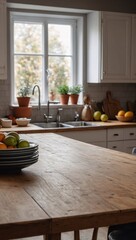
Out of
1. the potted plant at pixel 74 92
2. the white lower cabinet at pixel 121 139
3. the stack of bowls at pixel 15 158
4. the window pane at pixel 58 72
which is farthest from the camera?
the window pane at pixel 58 72

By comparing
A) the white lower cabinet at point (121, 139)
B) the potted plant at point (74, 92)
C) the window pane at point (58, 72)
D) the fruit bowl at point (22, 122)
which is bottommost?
the white lower cabinet at point (121, 139)

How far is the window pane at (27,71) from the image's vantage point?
500 cm

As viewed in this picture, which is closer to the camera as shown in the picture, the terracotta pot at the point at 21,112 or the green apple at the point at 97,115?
the terracotta pot at the point at 21,112

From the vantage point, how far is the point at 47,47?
511 cm

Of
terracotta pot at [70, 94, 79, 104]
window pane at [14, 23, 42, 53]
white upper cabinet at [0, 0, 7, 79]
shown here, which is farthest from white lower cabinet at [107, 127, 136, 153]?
window pane at [14, 23, 42, 53]

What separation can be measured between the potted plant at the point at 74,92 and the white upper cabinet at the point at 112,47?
0.64 feet

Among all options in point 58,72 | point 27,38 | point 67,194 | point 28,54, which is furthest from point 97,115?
point 67,194

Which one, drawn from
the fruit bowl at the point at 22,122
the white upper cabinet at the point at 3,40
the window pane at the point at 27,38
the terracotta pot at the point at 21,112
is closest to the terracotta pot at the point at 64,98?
the terracotta pot at the point at 21,112

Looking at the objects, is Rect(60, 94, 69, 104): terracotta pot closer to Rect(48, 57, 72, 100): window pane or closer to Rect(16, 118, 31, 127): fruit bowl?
Rect(48, 57, 72, 100): window pane

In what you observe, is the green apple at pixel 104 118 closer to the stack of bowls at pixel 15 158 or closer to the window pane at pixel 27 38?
the window pane at pixel 27 38

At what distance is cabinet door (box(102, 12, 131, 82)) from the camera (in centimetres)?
482

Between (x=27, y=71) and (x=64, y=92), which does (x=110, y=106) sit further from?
(x=27, y=71)

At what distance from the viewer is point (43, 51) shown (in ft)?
16.7

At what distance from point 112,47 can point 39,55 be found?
0.96 meters
